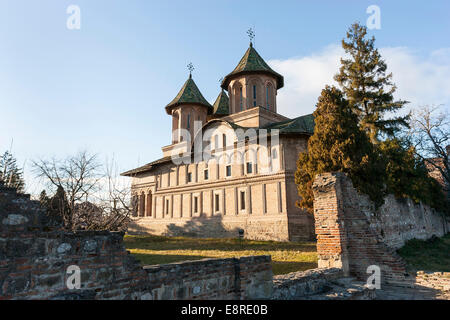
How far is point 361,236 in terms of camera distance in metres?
7.94

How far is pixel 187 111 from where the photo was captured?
1164 inches

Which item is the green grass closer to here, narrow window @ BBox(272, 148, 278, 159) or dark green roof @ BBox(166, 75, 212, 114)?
narrow window @ BBox(272, 148, 278, 159)

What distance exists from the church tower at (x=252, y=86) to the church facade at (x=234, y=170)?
0.08 m

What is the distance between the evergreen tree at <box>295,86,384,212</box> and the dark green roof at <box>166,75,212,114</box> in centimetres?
1855

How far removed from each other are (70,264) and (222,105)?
29.2m

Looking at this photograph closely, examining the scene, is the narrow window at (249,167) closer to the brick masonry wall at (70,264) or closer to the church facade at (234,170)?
the church facade at (234,170)

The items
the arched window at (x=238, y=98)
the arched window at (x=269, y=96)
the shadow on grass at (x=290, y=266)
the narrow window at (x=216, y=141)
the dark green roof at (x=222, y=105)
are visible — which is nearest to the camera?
the shadow on grass at (x=290, y=266)

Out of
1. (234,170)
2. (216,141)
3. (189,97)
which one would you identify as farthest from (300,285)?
(189,97)

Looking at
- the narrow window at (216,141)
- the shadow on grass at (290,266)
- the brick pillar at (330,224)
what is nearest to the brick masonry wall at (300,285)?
the brick pillar at (330,224)

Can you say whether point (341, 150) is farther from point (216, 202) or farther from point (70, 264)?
point (216, 202)

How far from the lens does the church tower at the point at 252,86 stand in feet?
81.4

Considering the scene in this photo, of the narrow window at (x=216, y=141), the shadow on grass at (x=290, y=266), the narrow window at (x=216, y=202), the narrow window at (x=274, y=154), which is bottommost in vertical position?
the shadow on grass at (x=290, y=266)
